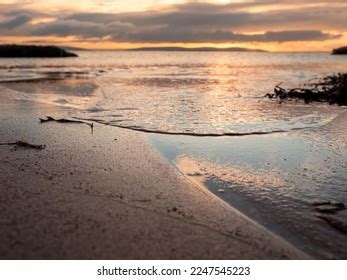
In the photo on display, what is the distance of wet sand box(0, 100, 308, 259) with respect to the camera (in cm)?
343

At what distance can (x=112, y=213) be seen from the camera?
4168 mm

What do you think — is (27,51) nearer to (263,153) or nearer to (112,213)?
(263,153)

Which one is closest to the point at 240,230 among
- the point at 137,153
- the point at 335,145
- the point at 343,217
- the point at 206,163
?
the point at 343,217

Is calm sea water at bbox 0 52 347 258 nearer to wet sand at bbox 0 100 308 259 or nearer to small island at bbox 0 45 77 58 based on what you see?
wet sand at bbox 0 100 308 259

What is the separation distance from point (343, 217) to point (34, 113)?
905cm

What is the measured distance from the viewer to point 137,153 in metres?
7.00

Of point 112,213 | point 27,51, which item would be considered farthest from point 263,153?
point 27,51

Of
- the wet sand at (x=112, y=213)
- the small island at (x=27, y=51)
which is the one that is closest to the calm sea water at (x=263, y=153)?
the wet sand at (x=112, y=213)

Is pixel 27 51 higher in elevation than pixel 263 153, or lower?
higher

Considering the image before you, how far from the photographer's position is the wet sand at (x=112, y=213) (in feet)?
11.3

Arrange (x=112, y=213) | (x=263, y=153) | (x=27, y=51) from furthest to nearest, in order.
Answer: (x=27, y=51) < (x=263, y=153) < (x=112, y=213)

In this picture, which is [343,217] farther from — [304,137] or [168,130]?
[168,130]

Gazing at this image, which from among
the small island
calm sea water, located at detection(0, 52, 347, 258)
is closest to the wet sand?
calm sea water, located at detection(0, 52, 347, 258)

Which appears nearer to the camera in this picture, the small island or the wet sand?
the wet sand
